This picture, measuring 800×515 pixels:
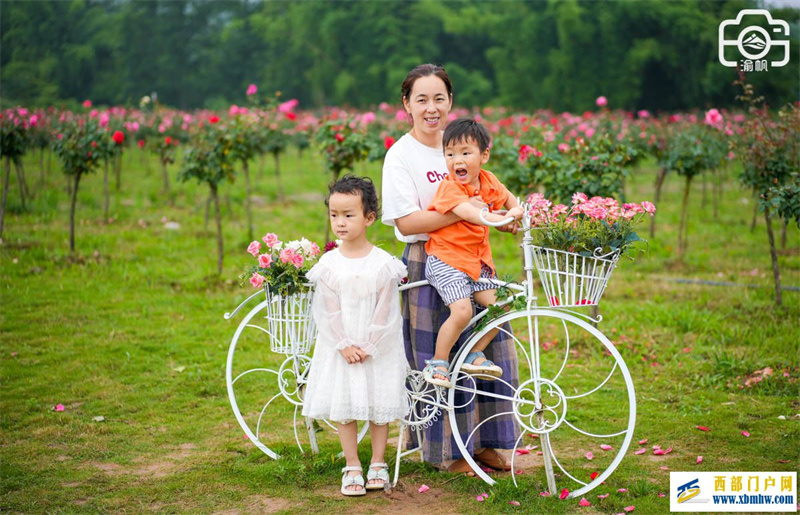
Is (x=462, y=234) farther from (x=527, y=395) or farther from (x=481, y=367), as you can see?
(x=527, y=395)

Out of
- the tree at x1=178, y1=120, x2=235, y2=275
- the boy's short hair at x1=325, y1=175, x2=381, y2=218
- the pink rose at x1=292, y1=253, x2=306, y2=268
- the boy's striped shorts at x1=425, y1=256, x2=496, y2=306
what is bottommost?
the boy's striped shorts at x1=425, y1=256, x2=496, y2=306

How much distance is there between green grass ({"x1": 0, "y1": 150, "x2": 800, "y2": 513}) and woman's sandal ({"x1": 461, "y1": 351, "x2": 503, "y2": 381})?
0.55 meters

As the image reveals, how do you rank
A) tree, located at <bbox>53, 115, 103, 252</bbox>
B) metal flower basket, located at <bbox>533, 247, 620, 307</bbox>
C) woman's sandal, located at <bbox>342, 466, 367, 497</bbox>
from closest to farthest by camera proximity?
metal flower basket, located at <bbox>533, 247, 620, 307</bbox> < woman's sandal, located at <bbox>342, 466, 367, 497</bbox> < tree, located at <bbox>53, 115, 103, 252</bbox>

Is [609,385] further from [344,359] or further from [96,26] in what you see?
[96,26]

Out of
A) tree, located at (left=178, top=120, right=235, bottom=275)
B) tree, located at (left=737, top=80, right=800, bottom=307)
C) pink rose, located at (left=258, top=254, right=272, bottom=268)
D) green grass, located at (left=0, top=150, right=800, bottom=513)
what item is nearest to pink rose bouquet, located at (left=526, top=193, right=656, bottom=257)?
green grass, located at (left=0, top=150, right=800, bottom=513)

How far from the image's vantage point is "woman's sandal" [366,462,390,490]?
11.8 ft

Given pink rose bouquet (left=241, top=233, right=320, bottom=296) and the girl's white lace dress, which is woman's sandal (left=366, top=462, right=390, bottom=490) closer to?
the girl's white lace dress

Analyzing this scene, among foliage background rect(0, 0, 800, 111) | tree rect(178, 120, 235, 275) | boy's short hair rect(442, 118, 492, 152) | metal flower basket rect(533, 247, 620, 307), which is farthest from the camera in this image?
foliage background rect(0, 0, 800, 111)

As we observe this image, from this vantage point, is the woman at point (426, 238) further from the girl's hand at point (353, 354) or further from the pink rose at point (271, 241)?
the pink rose at point (271, 241)

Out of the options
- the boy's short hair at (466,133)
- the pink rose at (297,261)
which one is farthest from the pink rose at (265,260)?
the boy's short hair at (466,133)

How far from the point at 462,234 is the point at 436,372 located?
64cm

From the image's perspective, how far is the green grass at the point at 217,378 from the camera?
144 inches

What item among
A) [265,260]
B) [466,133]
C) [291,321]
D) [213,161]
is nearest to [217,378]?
[291,321]

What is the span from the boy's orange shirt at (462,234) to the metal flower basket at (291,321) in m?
0.67
